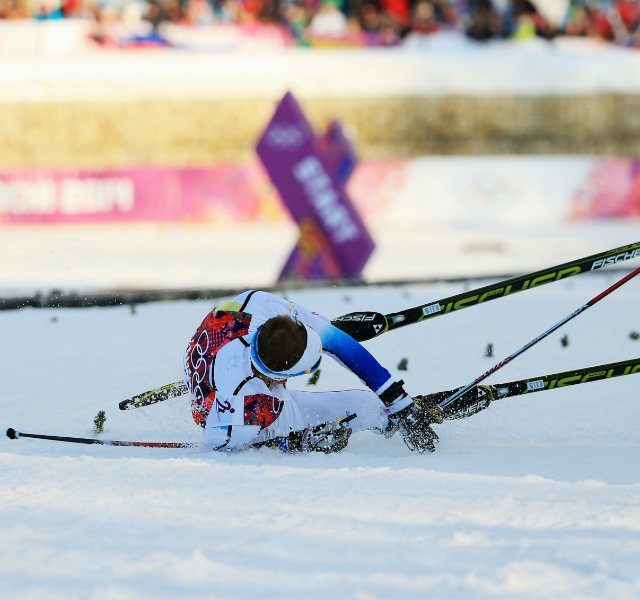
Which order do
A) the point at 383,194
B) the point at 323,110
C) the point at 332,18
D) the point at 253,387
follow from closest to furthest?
the point at 253,387
the point at 383,194
the point at 332,18
the point at 323,110

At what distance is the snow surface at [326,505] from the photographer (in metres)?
2.27

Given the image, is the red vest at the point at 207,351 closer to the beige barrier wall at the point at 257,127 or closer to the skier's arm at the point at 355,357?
the skier's arm at the point at 355,357

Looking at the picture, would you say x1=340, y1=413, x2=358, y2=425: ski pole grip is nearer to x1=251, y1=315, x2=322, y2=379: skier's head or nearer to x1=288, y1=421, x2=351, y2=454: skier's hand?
x1=288, y1=421, x2=351, y2=454: skier's hand

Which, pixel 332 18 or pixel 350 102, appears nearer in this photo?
pixel 332 18

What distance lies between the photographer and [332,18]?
20000 mm

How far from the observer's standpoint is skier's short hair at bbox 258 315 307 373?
336 cm

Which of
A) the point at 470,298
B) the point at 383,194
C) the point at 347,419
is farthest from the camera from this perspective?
the point at 383,194

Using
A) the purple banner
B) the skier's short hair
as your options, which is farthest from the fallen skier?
the purple banner

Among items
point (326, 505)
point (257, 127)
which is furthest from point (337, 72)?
point (326, 505)

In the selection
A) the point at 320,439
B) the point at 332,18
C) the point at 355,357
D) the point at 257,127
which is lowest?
the point at 320,439

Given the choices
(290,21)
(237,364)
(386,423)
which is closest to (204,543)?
(237,364)

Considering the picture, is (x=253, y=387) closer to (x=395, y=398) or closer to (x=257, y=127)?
(x=395, y=398)

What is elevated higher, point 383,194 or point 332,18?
point 332,18

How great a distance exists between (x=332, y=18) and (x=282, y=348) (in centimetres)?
1807
